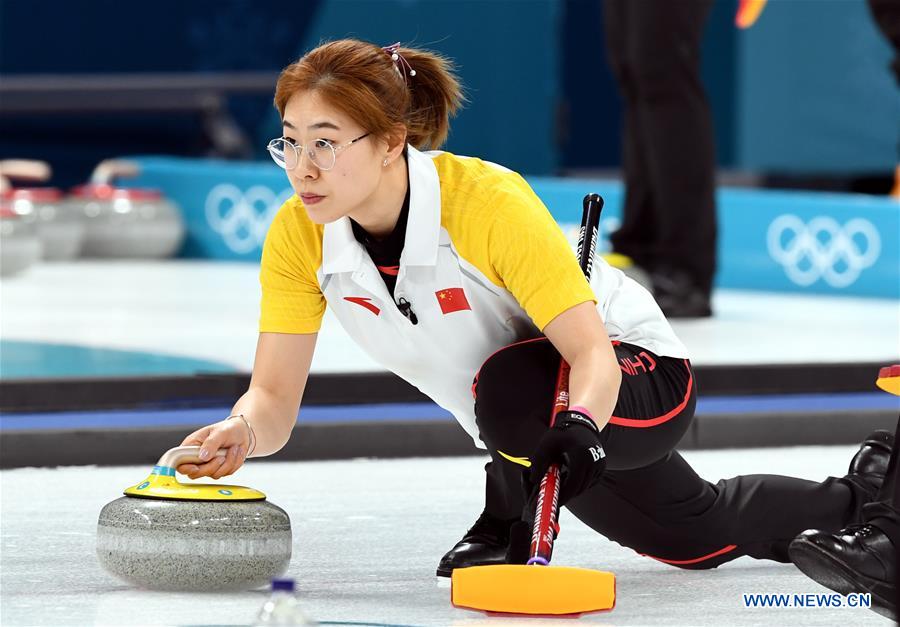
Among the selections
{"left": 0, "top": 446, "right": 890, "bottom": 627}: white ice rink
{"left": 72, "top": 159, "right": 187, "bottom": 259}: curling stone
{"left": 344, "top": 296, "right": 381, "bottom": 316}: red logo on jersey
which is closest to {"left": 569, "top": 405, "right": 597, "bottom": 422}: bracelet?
{"left": 0, "top": 446, "right": 890, "bottom": 627}: white ice rink

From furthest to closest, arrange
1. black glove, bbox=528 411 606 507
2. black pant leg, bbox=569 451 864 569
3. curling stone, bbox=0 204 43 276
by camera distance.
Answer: curling stone, bbox=0 204 43 276 < black pant leg, bbox=569 451 864 569 < black glove, bbox=528 411 606 507

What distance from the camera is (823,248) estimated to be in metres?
6.88

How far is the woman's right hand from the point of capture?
2.38 meters

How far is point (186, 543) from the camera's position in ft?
7.49

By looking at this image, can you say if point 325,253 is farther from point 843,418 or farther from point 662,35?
point 662,35

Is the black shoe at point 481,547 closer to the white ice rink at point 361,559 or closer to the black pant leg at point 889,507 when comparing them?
the white ice rink at point 361,559

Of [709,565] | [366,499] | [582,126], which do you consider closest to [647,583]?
[709,565]

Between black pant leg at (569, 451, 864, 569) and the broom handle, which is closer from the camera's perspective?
the broom handle

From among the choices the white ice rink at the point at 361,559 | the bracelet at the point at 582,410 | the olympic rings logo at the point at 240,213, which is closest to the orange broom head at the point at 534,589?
the white ice rink at the point at 361,559

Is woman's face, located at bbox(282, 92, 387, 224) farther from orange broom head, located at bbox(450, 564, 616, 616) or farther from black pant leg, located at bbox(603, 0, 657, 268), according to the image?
black pant leg, located at bbox(603, 0, 657, 268)

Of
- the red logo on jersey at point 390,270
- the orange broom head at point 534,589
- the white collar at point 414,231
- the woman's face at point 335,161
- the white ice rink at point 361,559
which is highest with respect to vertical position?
the woman's face at point 335,161

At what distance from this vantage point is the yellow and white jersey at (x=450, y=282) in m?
2.31

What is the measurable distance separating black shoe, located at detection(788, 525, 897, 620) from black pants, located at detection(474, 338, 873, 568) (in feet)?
0.88

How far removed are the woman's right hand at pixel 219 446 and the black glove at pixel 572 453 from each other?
0.46m
